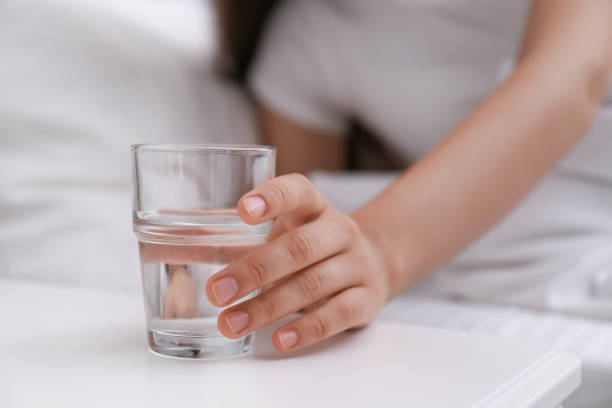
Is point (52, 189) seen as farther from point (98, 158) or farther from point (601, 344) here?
point (601, 344)

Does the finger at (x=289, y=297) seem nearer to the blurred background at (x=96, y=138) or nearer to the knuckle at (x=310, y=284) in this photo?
the knuckle at (x=310, y=284)

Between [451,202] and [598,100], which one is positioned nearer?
[451,202]

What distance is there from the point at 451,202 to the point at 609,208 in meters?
0.26

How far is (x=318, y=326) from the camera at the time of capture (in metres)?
0.41

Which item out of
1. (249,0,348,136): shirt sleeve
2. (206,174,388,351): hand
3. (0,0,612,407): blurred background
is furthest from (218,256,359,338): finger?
(249,0,348,136): shirt sleeve

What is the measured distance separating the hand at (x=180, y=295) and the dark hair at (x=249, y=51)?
68 centimetres

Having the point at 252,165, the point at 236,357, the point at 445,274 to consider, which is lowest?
the point at 445,274

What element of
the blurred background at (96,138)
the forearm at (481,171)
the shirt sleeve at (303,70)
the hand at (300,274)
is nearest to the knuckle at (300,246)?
the hand at (300,274)

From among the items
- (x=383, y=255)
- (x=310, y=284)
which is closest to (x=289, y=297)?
(x=310, y=284)

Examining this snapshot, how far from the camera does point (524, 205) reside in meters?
0.79

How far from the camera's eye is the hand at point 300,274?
379 mm

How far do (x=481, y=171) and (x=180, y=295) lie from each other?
34 centimetres

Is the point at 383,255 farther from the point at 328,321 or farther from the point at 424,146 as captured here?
the point at 424,146

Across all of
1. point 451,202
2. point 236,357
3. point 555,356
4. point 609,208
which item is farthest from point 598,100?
point 236,357
